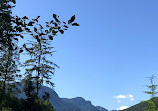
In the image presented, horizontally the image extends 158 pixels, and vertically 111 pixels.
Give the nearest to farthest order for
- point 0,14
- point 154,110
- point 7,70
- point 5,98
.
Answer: point 0,14
point 5,98
point 154,110
point 7,70

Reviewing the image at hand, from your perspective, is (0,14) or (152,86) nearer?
(0,14)

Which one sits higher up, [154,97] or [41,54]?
[41,54]

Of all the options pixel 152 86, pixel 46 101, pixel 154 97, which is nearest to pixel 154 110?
pixel 154 97

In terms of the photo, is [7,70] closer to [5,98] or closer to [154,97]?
[5,98]

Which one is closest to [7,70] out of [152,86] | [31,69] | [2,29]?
[31,69]

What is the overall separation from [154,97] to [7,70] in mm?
19811

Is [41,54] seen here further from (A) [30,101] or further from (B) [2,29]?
(B) [2,29]

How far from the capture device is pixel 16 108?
73.0 feet

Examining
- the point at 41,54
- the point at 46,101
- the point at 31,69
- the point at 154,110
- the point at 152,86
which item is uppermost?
the point at 41,54

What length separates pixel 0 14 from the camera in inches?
135

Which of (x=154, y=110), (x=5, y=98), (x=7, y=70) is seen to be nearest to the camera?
(x=5, y=98)

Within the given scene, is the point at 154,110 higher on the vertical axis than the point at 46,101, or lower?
lower

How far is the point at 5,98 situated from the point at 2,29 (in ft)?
60.8

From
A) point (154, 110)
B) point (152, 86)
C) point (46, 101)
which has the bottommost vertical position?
point (154, 110)
